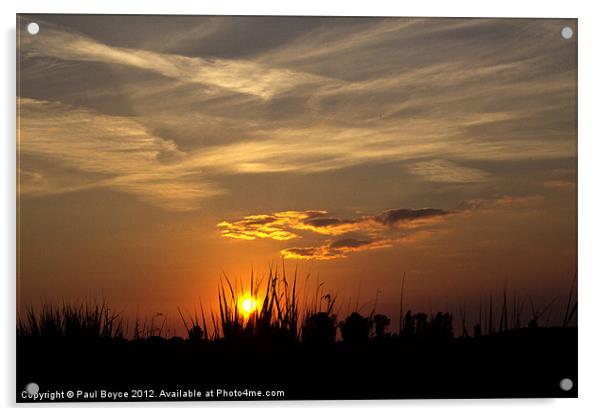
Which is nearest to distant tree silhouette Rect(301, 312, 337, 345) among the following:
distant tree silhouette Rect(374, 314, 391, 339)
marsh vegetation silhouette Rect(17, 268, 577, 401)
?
marsh vegetation silhouette Rect(17, 268, 577, 401)

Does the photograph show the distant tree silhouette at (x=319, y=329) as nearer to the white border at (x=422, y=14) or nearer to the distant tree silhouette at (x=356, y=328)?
the distant tree silhouette at (x=356, y=328)

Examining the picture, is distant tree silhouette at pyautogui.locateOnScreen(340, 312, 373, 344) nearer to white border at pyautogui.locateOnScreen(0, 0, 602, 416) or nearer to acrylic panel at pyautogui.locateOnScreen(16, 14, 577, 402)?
acrylic panel at pyautogui.locateOnScreen(16, 14, 577, 402)

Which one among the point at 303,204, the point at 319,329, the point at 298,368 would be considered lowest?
the point at 298,368

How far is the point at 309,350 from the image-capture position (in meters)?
2.97

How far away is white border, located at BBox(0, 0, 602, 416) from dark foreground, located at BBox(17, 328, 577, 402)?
0.13ft

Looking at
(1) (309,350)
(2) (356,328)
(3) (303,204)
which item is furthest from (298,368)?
(3) (303,204)

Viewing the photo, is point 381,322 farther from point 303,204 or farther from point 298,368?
point 303,204

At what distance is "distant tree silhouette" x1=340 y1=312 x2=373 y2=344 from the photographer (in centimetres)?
296

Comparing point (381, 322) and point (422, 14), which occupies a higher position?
point (422, 14)

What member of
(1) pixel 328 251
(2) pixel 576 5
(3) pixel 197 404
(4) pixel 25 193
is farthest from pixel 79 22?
(2) pixel 576 5

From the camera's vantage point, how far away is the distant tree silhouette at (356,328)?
2961 millimetres

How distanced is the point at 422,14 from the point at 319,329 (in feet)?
3.94

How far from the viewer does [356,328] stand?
9.73 ft

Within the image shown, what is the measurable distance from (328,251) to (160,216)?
612 millimetres
